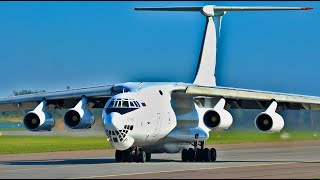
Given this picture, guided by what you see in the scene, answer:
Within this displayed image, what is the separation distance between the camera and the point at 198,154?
3438 cm

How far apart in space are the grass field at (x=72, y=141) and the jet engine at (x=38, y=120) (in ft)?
34.2

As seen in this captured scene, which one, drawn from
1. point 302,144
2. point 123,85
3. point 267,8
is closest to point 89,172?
point 123,85

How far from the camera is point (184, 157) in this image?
34.7 m

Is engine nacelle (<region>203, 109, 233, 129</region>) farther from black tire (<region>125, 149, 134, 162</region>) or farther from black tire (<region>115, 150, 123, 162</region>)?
black tire (<region>115, 150, 123, 162</region>)

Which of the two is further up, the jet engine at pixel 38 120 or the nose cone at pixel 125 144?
the jet engine at pixel 38 120

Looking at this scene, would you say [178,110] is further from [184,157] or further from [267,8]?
[267,8]

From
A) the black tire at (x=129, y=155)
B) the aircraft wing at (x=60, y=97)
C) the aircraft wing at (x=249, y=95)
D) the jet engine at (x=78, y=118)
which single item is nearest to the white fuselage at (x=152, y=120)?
the black tire at (x=129, y=155)

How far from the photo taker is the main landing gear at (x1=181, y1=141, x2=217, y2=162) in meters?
34.2

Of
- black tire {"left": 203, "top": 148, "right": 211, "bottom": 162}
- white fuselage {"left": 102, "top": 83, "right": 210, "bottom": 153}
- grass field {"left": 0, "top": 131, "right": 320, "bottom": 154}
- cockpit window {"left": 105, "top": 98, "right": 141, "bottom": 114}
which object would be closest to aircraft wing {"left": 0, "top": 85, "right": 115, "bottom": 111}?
white fuselage {"left": 102, "top": 83, "right": 210, "bottom": 153}

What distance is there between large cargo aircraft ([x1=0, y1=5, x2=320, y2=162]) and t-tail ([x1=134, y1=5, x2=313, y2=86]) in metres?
1.52

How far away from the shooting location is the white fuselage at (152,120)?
99.2 ft

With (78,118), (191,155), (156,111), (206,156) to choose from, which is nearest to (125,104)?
(156,111)

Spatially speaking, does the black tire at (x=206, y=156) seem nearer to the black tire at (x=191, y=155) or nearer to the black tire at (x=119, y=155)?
the black tire at (x=191, y=155)

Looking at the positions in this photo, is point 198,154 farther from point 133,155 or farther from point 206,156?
point 133,155
